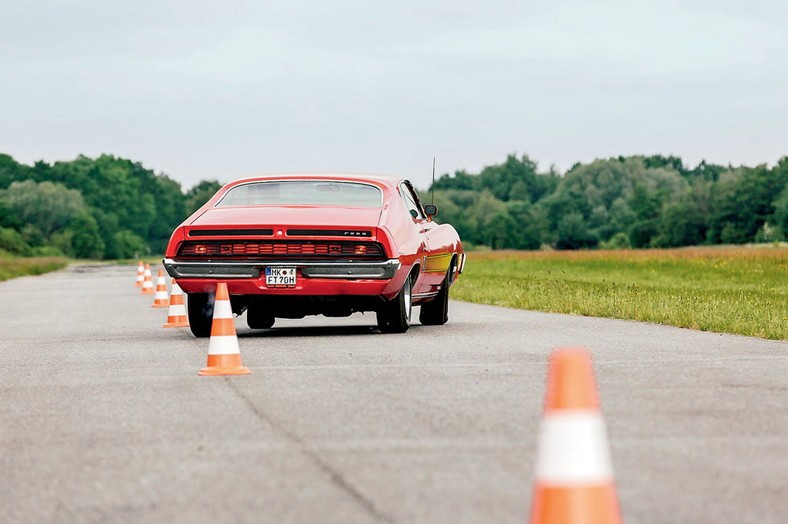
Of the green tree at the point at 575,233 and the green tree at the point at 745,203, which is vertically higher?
the green tree at the point at 745,203

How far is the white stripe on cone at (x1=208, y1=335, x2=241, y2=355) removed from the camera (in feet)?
31.9

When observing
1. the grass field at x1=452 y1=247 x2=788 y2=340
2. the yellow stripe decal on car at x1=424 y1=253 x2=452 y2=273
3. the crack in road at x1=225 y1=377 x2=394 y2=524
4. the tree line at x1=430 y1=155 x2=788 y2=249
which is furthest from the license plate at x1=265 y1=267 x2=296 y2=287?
the tree line at x1=430 y1=155 x2=788 y2=249

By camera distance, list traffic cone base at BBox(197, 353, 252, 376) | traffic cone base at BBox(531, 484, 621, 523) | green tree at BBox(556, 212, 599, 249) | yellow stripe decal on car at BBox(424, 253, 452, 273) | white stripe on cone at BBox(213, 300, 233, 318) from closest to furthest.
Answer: traffic cone base at BBox(531, 484, 621, 523), traffic cone base at BBox(197, 353, 252, 376), white stripe on cone at BBox(213, 300, 233, 318), yellow stripe decal on car at BBox(424, 253, 452, 273), green tree at BBox(556, 212, 599, 249)

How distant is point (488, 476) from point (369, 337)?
779 centimetres

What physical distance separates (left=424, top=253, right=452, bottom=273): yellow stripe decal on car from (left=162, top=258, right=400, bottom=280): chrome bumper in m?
1.58

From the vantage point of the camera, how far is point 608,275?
117 ft

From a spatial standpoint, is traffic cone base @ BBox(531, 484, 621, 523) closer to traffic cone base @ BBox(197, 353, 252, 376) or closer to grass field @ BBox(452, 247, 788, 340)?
traffic cone base @ BBox(197, 353, 252, 376)

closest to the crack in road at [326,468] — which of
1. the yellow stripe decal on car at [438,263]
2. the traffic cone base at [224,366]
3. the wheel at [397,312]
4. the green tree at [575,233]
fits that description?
the traffic cone base at [224,366]

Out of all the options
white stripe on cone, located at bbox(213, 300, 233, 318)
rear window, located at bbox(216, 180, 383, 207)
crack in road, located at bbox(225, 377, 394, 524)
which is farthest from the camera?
rear window, located at bbox(216, 180, 383, 207)

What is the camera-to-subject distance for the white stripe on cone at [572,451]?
374cm

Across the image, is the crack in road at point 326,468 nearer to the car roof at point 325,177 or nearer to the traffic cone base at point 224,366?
the traffic cone base at point 224,366

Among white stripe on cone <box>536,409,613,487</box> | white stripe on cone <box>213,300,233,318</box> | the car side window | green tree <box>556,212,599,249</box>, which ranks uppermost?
the car side window

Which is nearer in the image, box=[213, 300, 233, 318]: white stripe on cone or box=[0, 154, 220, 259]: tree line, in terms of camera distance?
box=[213, 300, 233, 318]: white stripe on cone

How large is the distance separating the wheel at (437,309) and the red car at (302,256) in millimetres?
1808
